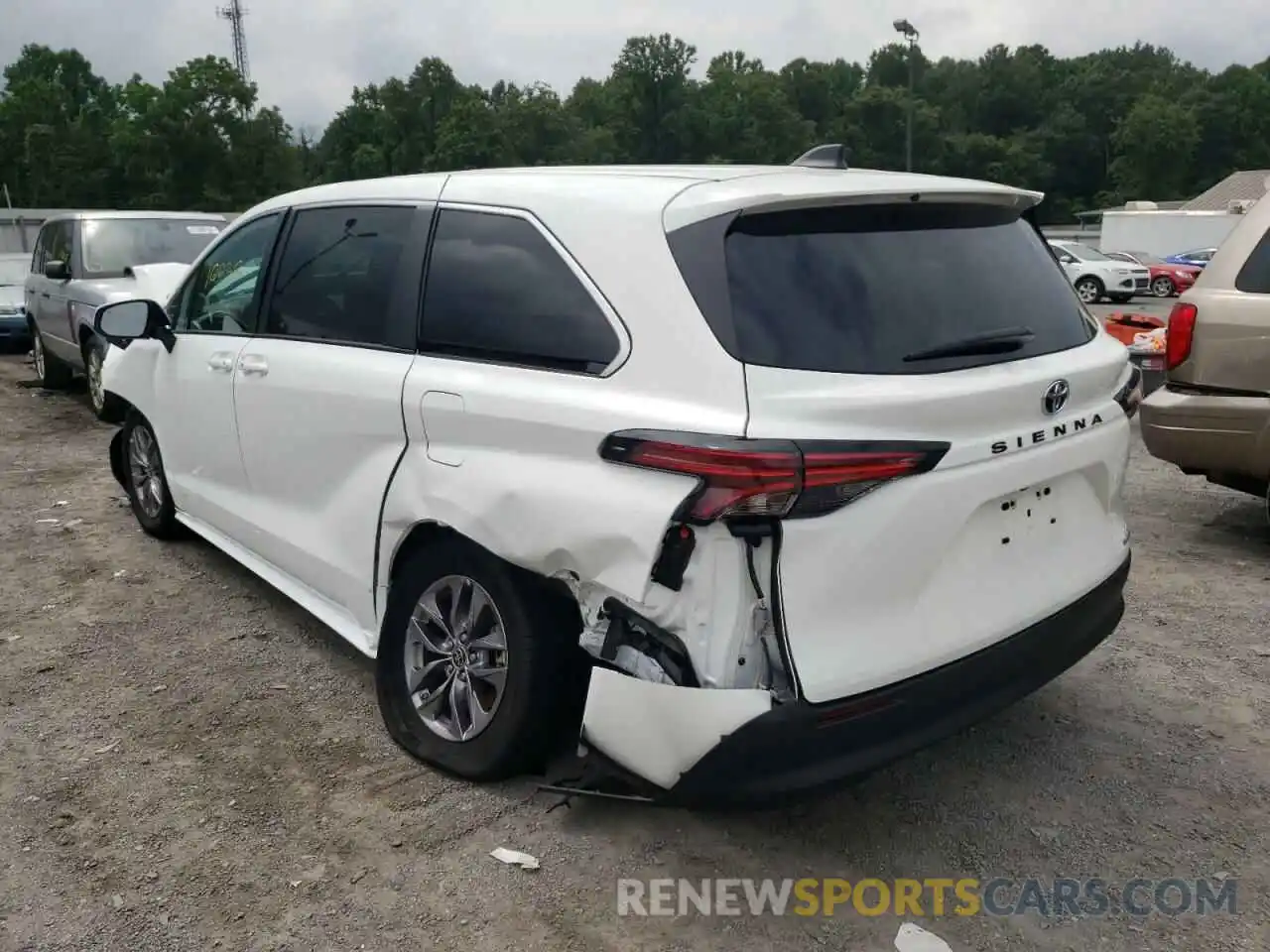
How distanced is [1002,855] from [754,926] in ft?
2.49

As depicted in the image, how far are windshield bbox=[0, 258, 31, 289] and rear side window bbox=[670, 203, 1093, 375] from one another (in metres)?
16.1

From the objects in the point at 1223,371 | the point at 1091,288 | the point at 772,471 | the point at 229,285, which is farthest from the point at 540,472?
the point at 1091,288

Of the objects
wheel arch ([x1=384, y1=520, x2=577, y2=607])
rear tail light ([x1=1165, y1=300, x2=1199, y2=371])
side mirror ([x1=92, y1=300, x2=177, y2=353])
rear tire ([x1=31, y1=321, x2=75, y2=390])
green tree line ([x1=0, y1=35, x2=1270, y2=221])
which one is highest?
green tree line ([x1=0, y1=35, x2=1270, y2=221])

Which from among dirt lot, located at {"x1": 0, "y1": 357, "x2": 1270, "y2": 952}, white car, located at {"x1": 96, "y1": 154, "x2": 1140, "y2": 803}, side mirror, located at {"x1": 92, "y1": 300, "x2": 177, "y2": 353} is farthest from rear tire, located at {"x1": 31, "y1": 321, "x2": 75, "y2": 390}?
white car, located at {"x1": 96, "y1": 154, "x2": 1140, "y2": 803}

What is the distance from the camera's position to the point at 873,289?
8.68ft

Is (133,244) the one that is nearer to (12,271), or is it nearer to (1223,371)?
(12,271)

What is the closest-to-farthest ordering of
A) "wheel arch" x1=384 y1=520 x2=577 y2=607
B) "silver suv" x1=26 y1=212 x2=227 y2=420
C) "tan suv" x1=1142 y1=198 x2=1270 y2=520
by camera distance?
"wheel arch" x1=384 y1=520 x2=577 y2=607 < "tan suv" x1=1142 y1=198 x2=1270 y2=520 < "silver suv" x1=26 y1=212 x2=227 y2=420

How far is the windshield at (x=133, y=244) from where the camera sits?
963 cm

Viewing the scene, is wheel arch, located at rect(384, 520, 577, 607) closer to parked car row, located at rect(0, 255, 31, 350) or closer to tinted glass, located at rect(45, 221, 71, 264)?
tinted glass, located at rect(45, 221, 71, 264)

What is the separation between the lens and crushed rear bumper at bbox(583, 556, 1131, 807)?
94.7 inches

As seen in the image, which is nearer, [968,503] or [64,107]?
[968,503]

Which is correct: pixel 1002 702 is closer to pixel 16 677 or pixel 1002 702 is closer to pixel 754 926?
pixel 754 926

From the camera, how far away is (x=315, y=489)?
375 cm

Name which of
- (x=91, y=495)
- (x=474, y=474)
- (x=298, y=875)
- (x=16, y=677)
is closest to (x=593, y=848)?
(x=298, y=875)
